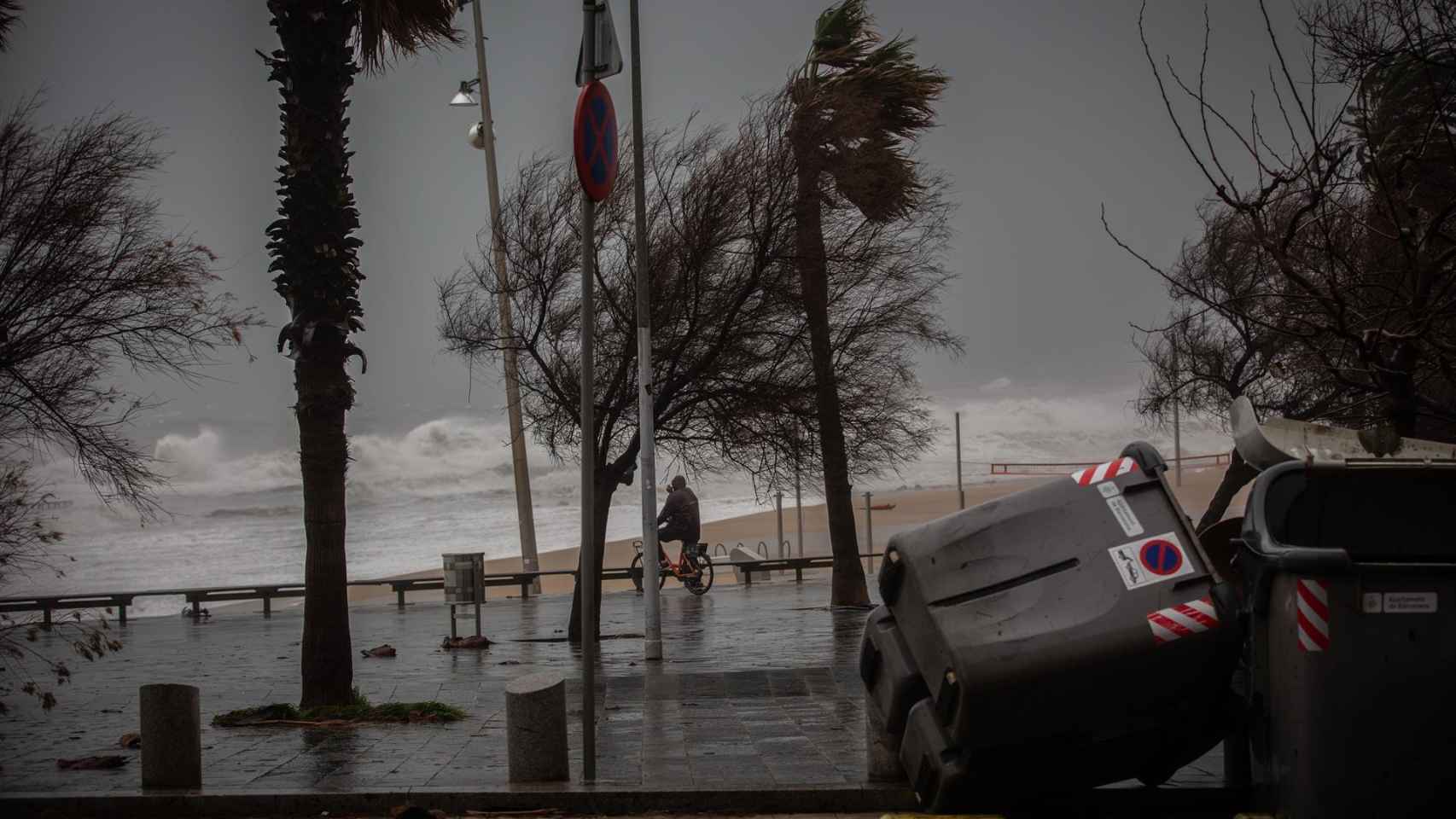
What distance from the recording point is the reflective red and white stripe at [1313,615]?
5.58 metres

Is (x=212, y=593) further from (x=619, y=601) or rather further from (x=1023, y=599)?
(x=1023, y=599)

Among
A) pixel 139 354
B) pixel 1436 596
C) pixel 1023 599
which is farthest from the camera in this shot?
pixel 139 354

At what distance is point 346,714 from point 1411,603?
826 centimetres

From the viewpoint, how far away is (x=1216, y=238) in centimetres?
3005

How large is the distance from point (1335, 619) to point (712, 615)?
1857cm

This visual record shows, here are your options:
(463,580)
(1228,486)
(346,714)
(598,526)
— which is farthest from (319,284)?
(1228,486)

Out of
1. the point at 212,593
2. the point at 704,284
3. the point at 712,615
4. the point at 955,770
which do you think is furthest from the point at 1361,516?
the point at 212,593

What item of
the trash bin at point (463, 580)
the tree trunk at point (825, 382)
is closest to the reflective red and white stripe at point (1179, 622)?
the trash bin at point (463, 580)

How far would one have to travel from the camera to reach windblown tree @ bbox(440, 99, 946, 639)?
65.8ft

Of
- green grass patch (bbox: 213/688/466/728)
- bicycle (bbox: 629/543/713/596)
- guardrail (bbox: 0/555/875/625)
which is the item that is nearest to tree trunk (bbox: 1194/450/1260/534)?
guardrail (bbox: 0/555/875/625)

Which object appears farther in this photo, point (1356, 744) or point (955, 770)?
point (955, 770)

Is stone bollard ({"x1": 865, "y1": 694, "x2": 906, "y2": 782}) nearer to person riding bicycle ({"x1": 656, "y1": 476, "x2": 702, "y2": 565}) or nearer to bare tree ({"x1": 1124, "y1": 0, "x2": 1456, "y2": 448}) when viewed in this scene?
bare tree ({"x1": 1124, "y1": 0, "x2": 1456, "y2": 448})

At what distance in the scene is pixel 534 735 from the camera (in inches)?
331

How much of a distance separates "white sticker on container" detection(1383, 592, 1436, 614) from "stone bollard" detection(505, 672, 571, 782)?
4523 mm
